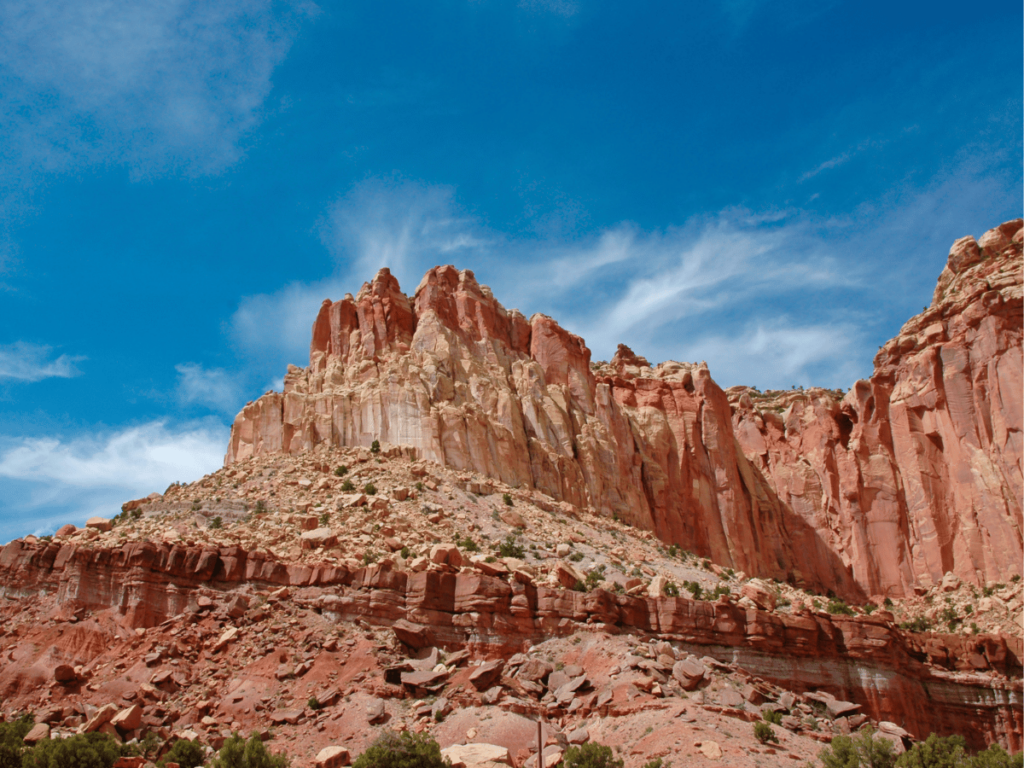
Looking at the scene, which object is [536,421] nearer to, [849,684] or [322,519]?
[322,519]

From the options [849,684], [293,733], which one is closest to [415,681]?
[293,733]

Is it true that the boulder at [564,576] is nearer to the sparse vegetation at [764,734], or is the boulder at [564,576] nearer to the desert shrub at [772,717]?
the desert shrub at [772,717]

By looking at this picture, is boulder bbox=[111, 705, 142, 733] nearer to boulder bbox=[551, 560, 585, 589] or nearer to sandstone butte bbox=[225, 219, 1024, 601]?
boulder bbox=[551, 560, 585, 589]

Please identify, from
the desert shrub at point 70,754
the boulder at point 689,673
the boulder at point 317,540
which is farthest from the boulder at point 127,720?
the boulder at point 689,673

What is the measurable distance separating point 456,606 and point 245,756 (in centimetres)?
1233

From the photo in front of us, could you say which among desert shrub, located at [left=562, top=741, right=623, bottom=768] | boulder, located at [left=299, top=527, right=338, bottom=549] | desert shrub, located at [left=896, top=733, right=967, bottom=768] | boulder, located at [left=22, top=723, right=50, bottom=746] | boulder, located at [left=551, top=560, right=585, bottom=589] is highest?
boulder, located at [left=299, top=527, right=338, bottom=549]

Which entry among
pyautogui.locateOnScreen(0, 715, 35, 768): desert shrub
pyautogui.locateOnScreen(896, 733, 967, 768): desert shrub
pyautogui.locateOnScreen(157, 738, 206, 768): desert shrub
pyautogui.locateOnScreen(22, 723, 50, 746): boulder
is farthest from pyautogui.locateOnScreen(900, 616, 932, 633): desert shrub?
pyautogui.locateOnScreen(0, 715, 35, 768): desert shrub

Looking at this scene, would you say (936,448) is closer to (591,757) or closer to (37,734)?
(591,757)

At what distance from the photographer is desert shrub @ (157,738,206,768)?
2734 centimetres

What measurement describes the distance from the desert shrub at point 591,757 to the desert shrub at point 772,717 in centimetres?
783

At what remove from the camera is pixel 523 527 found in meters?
51.7

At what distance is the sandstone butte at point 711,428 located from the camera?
211 ft

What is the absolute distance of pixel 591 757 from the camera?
84.8ft

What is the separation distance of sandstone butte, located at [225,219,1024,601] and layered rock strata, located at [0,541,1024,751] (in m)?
22.8
